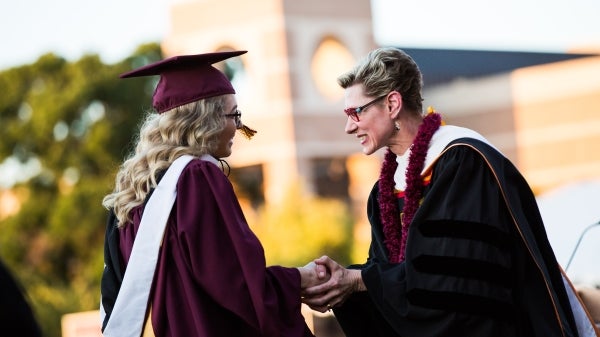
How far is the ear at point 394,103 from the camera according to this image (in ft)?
16.2

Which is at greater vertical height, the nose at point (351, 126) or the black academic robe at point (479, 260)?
the nose at point (351, 126)

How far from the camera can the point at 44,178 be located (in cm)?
3944

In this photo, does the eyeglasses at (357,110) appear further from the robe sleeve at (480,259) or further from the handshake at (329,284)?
the handshake at (329,284)

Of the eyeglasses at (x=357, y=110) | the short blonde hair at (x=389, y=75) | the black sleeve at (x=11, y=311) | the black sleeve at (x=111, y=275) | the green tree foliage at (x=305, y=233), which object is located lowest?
the green tree foliage at (x=305, y=233)

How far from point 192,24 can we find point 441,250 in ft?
128

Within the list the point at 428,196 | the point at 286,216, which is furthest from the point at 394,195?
the point at 286,216

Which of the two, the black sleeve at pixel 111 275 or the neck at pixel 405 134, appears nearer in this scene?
the black sleeve at pixel 111 275

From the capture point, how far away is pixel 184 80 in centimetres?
483

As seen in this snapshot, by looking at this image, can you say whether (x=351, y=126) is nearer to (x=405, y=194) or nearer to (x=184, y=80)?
(x=405, y=194)

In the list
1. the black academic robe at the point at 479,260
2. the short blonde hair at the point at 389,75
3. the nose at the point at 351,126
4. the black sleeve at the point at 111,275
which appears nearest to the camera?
the black academic robe at the point at 479,260

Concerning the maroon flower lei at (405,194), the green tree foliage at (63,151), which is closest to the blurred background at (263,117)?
the green tree foliage at (63,151)

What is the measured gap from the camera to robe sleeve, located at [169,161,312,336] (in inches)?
176

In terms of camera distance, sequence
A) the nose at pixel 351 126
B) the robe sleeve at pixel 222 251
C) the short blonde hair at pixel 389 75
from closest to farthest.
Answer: the robe sleeve at pixel 222 251 < the short blonde hair at pixel 389 75 < the nose at pixel 351 126

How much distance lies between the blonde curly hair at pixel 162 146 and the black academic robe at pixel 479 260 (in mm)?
906
